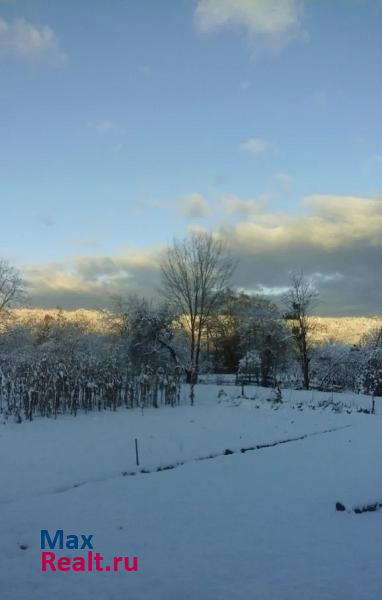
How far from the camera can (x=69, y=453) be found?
1068cm

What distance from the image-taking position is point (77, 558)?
17.9 ft

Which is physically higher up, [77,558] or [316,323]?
[316,323]

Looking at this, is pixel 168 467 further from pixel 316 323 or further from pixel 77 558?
pixel 316 323

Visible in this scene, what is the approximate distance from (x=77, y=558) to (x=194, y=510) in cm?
215

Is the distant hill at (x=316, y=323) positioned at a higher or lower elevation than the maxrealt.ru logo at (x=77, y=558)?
higher

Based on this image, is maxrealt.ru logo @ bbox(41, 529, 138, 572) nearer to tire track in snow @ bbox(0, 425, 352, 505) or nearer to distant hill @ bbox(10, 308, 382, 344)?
tire track in snow @ bbox(0, 425, 352, 505)

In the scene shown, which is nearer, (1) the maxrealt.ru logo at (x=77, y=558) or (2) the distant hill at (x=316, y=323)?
(1) the maxrealt.ru logo at (x=77, y=558)

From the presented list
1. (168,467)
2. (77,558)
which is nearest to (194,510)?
(77,558)

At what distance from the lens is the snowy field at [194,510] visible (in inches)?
192

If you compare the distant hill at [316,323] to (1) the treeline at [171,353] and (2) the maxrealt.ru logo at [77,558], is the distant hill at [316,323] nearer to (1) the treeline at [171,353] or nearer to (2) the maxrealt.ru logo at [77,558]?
(1) the treeline at [171,353]

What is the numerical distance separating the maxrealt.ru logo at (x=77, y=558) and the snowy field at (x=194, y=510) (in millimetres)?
94

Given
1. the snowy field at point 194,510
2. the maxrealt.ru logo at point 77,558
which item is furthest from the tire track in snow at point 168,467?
the maxrealt.ru logo at point 77,558

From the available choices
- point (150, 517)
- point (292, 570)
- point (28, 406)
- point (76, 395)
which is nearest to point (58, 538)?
point (150, 517)

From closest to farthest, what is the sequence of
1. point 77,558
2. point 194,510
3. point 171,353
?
point 77,558 < point 194,510 < point 171,353
